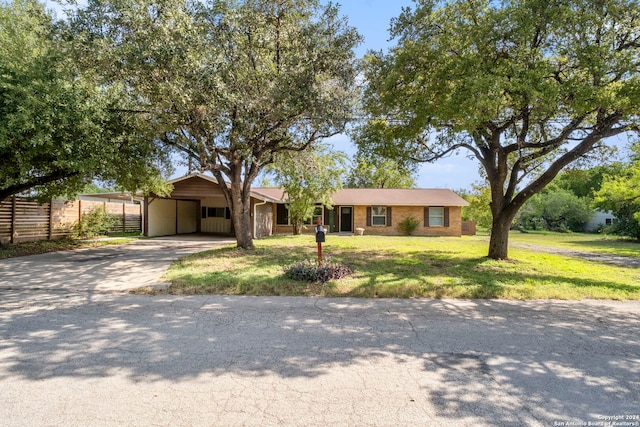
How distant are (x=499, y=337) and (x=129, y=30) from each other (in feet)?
33.0

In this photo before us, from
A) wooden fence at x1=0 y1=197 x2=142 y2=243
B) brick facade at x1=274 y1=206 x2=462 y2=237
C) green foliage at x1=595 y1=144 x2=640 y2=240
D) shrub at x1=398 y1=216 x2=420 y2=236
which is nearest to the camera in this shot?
wooden fence at x1=0 y1=197 x2=142 y2=243

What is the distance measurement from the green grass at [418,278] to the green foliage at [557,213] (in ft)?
103

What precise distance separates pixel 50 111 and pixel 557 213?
43322 millimetres

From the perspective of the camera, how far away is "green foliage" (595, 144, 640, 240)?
2259 cm

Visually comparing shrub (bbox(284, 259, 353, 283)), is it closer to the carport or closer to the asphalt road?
the asphalt road

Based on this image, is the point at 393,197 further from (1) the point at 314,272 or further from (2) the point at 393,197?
(1) the point at 314,272

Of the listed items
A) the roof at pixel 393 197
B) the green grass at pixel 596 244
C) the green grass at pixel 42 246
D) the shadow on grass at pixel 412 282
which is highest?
the roof at pixel 393 197

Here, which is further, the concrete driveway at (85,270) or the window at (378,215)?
the window at (378,215)

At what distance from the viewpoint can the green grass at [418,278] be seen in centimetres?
702

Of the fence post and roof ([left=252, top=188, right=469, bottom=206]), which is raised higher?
roof ([left=252, top=188, right=469, bottom=206])

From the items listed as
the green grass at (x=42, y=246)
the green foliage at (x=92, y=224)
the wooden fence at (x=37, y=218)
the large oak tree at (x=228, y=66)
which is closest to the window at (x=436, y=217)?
the large oak tree at (x=228, y=66)

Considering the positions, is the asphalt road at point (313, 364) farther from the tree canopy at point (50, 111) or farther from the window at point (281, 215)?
the window at point (281, 215)

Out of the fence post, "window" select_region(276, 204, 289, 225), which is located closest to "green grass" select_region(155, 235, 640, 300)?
the fence post

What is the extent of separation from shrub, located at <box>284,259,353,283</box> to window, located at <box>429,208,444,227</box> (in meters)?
18.2
